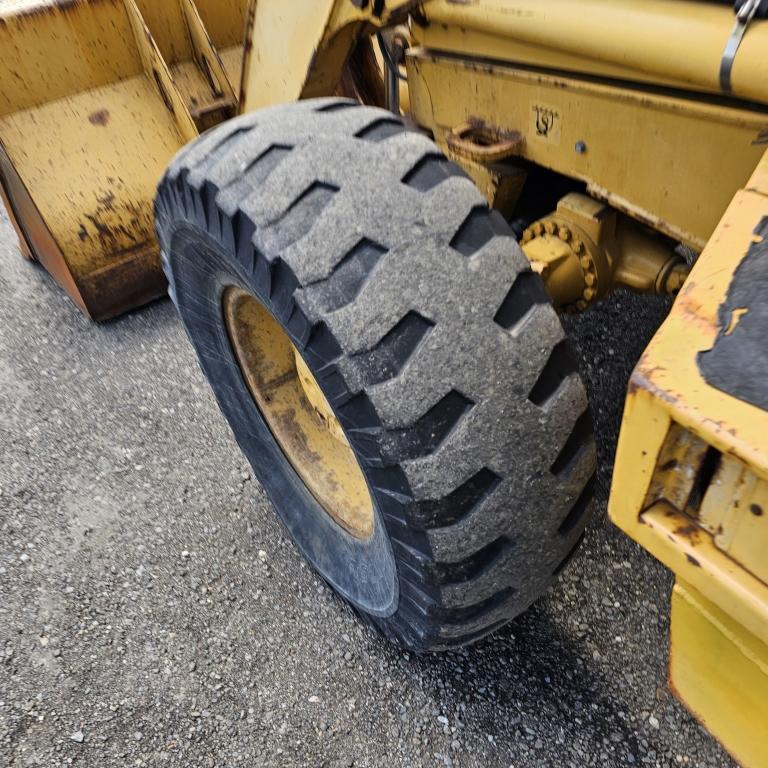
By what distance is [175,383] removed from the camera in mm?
2508

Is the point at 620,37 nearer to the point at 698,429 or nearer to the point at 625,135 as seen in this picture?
the point at 625,135

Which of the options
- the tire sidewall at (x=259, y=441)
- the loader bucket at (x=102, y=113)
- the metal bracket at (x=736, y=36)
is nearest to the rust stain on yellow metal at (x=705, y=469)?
the metal bracket at (x=736, y=36)

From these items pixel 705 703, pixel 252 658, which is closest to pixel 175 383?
pixel 252 658

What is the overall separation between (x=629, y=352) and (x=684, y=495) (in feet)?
5.53

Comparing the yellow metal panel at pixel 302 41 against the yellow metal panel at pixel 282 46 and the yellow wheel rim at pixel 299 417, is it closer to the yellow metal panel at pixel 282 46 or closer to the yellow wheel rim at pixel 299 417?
the yellow metal panel at pixel 282 46

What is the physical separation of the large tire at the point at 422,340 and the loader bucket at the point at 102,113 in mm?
1385

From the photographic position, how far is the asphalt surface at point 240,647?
1.54 metres

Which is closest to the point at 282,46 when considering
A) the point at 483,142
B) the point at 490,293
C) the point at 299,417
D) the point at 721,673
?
the point at 483,142

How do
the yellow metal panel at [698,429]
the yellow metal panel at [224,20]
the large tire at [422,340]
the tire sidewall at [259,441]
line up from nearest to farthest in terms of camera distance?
the yellow metal panel at [698,429] → the large tire at [422,340] → the tire sidewall at [259,441] → the yellow metal panel at [224,20]

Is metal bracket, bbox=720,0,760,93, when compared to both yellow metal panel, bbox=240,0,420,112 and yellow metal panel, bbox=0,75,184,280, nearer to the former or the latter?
yellow metal panel, bbox=240,0,420,112

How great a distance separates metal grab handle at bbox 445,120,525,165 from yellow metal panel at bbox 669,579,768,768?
3.11 ft

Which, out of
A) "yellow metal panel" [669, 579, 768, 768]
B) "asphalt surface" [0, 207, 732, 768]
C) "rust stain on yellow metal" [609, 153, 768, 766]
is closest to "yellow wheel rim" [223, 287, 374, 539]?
"asphalt surface" [0, 207, 732, 768]

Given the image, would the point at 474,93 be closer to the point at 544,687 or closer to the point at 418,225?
the point at 418,225

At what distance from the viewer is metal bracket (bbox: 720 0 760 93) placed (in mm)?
953
